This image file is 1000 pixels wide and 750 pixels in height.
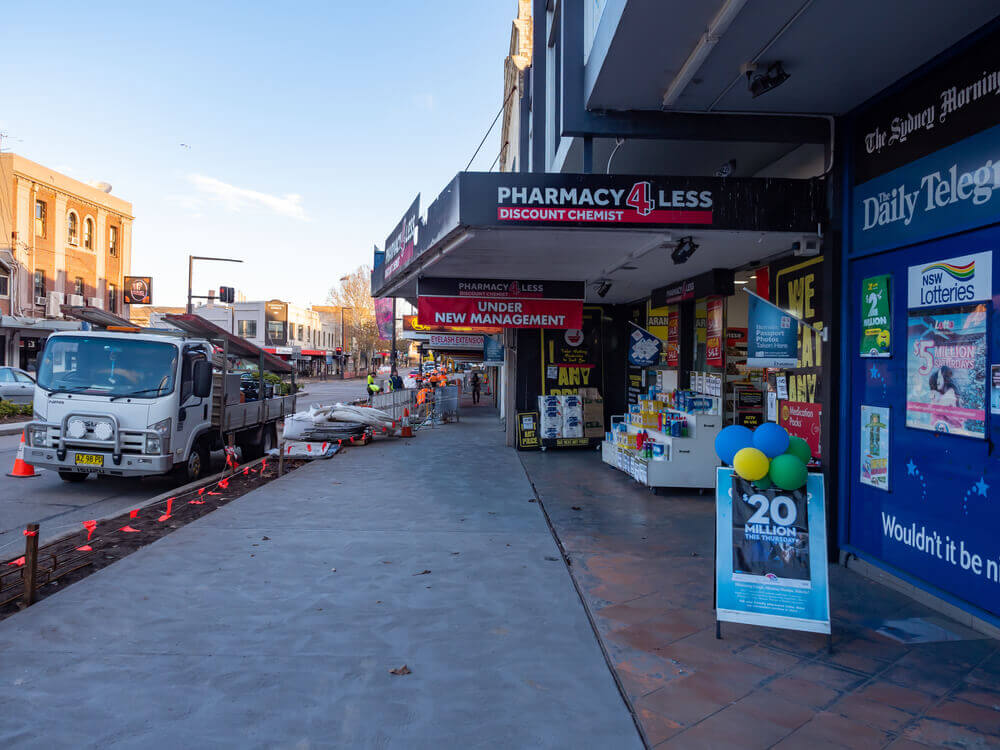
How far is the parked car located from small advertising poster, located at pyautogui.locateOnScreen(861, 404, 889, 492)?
2405 cm

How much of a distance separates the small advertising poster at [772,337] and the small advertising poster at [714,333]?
3.12 meters

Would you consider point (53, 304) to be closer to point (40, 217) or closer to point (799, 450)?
point (40, 217)

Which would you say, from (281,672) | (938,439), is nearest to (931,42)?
(938,439)

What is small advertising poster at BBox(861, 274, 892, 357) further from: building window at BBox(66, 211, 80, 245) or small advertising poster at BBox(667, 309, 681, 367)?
building window at BBox(66, 211, 80, 245)

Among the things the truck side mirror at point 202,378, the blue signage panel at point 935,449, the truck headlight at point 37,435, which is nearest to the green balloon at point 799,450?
the blue signage panel at point 935,449

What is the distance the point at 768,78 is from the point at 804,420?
10.7 feet

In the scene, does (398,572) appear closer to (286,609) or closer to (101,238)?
(286,609)

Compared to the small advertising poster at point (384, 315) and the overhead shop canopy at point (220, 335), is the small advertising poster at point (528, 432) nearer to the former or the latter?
the overhead shop canopy at point (220, 335)

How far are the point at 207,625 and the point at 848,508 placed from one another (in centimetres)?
533

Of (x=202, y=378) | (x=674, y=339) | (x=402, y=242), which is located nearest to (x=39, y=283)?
(x=202, y=378)

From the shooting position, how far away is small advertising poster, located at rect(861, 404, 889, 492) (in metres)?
5.32

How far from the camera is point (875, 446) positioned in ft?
17.9

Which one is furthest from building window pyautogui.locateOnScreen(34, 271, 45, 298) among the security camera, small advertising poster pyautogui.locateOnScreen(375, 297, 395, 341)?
the security camera

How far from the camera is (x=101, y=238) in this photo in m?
35.4
